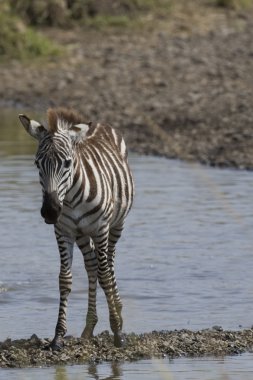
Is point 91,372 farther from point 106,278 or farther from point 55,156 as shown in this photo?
point 55,156

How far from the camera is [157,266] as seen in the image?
39.1 feet

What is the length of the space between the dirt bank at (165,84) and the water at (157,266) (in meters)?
1.75

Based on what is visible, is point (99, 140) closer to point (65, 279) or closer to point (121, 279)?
point (65, 279)

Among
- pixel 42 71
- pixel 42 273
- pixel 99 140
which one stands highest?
pixel 99 140

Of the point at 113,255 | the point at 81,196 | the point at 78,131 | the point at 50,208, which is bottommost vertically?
the point at 113,255

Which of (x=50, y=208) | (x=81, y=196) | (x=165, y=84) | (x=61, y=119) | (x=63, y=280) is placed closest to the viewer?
(x=50, y=208)

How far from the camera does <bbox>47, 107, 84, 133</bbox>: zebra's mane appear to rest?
28.3 ft

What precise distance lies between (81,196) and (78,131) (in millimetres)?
428

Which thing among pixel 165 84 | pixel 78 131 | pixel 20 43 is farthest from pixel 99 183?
pixel 20 43

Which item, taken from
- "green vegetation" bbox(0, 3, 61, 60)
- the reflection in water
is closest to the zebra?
the reflection in water

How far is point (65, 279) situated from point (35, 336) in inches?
18.3

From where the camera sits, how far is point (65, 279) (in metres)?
8.91

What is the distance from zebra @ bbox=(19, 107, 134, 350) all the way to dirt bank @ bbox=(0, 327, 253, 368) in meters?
0.11

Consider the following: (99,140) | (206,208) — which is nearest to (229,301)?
(99,140)
